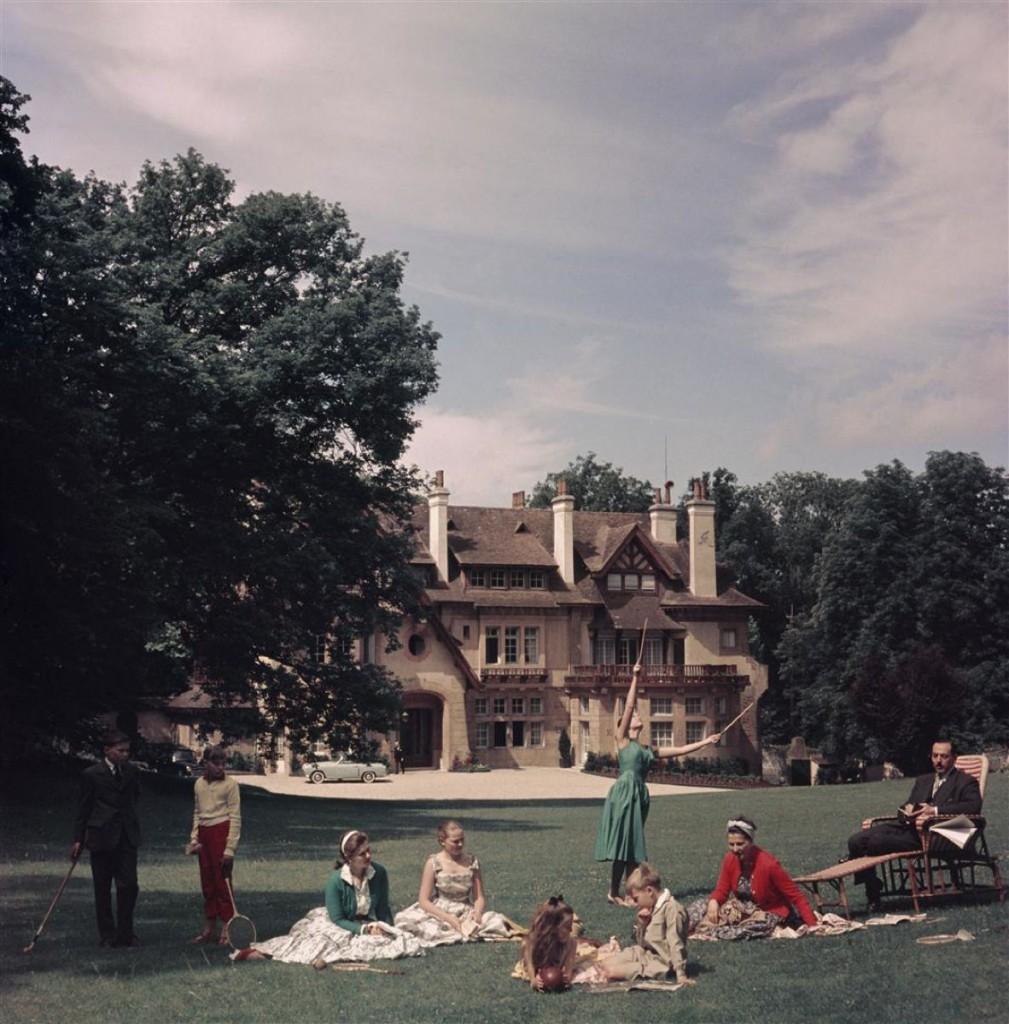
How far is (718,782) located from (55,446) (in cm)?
3746

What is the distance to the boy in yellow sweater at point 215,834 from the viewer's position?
13500 mm

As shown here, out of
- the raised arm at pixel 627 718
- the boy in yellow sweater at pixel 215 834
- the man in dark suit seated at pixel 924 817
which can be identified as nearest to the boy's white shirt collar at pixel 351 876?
the boy in yellow sweater at pixel 215 834

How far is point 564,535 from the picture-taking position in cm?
7238

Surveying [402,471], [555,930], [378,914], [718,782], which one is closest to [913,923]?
[555,930]

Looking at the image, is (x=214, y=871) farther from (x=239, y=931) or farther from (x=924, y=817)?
(x=924, y=817)

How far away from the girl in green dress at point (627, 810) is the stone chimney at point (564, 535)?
56181 mm

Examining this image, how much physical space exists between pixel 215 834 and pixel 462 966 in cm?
336

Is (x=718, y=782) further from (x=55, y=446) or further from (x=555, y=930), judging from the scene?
(x=555, y=930)

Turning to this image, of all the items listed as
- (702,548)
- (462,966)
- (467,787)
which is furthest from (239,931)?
(702,548)

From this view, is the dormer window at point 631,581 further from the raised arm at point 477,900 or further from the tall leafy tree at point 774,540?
the raised arm at point 477,900

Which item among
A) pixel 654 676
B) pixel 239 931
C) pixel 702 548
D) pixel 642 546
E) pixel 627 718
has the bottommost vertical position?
pixel 239 931

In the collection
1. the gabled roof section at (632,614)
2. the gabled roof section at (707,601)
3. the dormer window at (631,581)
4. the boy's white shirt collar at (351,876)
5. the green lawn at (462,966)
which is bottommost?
the green lawn at (462,966)

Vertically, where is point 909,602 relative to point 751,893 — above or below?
above

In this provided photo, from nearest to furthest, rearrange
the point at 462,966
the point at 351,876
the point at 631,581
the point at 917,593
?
the point at 462,966 → the point at 351,876 → the point at 917,593 → the point at 631,581
